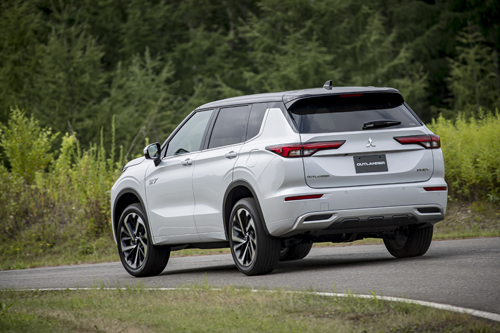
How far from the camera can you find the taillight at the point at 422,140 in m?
8.06

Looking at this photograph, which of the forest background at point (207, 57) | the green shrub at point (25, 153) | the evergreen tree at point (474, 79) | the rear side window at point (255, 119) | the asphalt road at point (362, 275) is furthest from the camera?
the evergreen tree at point (474, 79)

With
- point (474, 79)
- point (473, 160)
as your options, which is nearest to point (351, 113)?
point (473, 160)

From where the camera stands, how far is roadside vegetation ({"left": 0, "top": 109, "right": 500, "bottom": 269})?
14.0m

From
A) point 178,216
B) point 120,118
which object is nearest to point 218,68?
point 120,118

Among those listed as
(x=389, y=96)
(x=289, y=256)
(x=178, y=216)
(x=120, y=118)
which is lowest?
(x=120, y=118)

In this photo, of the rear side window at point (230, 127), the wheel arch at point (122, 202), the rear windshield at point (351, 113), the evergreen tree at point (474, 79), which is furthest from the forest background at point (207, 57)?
the rear windshield at point (351, 113)

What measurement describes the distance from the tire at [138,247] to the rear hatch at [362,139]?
2.83 m

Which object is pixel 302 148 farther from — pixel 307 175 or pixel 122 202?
pixel 122 202

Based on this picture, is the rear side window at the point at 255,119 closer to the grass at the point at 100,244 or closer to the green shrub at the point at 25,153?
the grass at the point at 100,244

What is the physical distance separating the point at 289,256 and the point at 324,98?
3236mm

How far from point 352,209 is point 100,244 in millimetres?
8211

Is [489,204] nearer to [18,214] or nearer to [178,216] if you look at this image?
[178,216]

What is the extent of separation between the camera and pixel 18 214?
53.9 feet

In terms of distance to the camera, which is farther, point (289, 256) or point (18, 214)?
point (18, 214)
